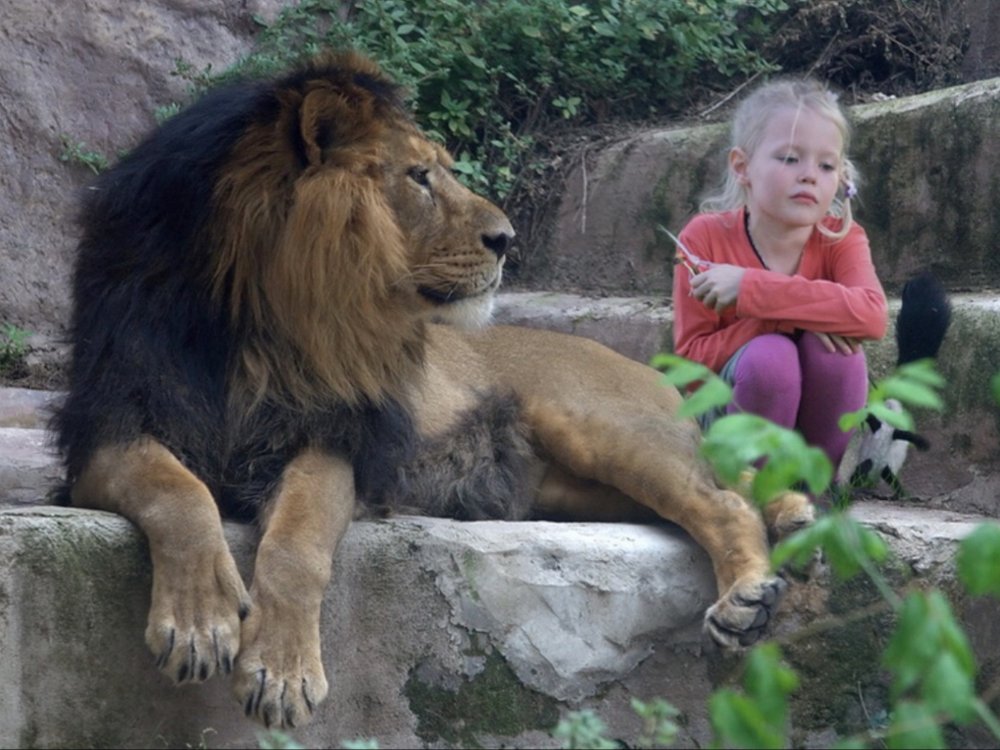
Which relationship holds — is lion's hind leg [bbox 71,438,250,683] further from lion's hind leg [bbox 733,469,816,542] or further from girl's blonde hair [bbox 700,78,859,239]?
girl's blonde hair [bbox 700,78,859,239]

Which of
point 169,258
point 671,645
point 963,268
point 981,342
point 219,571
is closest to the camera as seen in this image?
point 219,571

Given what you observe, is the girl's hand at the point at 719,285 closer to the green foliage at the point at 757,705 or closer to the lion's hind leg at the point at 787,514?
the lion's hind leg at the point at 787,514

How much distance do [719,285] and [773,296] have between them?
142 mm

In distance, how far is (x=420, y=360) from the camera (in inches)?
145

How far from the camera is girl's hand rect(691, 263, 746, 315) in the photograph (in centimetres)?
399

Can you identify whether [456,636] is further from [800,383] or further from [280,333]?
[800,383]

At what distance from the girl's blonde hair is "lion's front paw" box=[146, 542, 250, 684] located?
82.5 inches

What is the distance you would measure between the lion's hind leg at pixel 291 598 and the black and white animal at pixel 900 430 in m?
1.60

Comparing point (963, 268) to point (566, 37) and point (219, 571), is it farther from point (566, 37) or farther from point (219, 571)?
point (219, 571)

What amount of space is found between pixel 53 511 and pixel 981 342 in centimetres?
280

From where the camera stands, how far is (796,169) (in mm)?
4105

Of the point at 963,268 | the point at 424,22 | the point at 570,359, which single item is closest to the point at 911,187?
the point at 963,268

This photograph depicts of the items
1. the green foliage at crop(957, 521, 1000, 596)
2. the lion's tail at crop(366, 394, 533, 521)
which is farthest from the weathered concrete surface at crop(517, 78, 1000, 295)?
the green foliage at crop(957, 521, 1000, 596)

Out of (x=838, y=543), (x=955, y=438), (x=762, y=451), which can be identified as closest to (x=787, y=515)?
(x=955, y=438)
